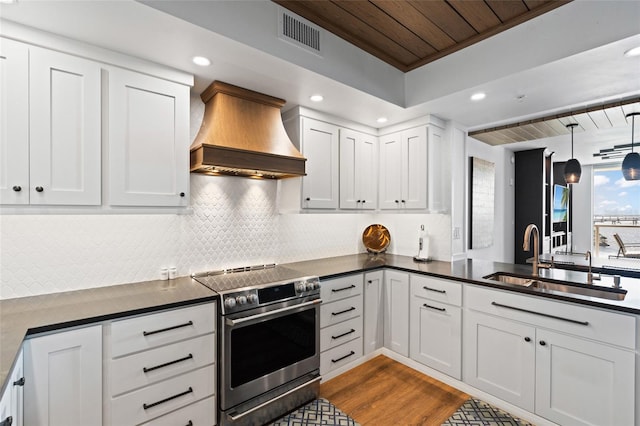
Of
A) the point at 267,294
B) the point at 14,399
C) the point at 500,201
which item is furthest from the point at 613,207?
the point at 14,399

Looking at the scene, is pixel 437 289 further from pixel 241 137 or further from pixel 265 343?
pixel 241 137

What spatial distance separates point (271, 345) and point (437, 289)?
1.46m

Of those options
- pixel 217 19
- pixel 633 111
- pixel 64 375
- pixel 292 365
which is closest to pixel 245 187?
pixel 217 19

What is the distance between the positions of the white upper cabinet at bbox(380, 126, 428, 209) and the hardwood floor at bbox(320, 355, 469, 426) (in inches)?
63.2

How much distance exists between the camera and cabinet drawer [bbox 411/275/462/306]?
2434 millimetres

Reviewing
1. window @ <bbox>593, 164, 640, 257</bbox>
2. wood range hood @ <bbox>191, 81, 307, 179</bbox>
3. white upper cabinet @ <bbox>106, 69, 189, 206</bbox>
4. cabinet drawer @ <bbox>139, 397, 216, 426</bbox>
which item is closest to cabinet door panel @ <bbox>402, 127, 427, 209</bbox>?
wood range hood @ <bbox>191, 81, 307, 179</bbox>

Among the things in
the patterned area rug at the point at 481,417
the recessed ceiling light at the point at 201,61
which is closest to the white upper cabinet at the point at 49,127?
the recessed ceiling light at the point at 201,61

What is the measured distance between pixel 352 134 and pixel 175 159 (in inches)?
71.9

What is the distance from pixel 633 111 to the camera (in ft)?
8.72

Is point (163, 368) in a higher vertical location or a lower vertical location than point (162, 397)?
higher

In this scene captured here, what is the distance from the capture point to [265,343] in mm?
2037

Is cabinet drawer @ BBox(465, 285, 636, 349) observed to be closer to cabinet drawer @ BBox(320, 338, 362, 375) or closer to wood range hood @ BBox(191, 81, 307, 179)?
cabinet drawer @ BBox(320, 338, 362, 375)

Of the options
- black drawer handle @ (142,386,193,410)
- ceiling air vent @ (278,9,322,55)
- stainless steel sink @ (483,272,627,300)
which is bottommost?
black drawer handle @ (142,386,193,410)

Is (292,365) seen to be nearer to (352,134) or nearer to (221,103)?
(221,103)
